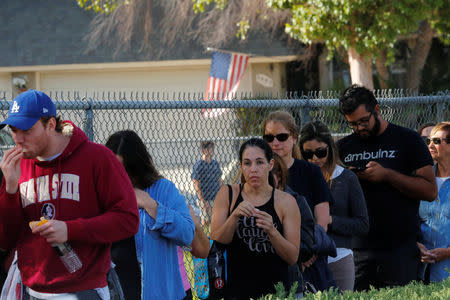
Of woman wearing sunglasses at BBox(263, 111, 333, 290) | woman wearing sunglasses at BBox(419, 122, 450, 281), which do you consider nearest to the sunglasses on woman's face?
woman wearing sunglasses at BBox(263, 111, 333, 290)

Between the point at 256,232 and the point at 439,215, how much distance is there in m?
2.13

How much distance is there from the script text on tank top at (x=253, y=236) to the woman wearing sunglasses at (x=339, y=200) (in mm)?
737

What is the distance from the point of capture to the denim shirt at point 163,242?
157 inches

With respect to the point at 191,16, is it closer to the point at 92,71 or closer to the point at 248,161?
the point at 92,71

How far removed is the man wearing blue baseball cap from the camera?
10.6 feet

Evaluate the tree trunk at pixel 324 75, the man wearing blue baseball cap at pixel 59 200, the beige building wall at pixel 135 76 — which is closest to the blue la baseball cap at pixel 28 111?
the man wearing blue baseball cap at pixel 59 200

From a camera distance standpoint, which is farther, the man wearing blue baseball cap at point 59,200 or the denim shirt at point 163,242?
the denim shirt at point 163,242

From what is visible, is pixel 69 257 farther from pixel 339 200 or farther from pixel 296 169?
pixel 339 200

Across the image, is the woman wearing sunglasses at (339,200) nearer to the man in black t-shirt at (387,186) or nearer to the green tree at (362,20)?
the man in black t-shirt at (387,186)

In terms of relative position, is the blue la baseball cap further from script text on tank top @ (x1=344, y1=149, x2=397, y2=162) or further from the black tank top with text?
script text on tank top @ (x1=344, y1=149, x2=397, y2=162)

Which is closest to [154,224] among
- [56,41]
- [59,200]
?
[59,200]

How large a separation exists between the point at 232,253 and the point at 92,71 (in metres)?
19.3

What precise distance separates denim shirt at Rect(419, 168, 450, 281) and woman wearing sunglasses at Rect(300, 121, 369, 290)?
3.12 feet

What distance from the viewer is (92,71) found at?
22.8 metres
